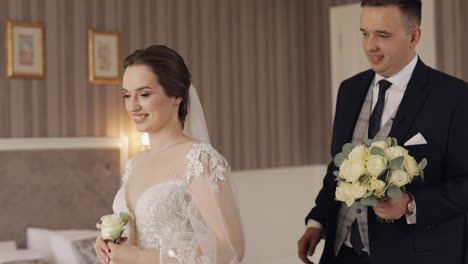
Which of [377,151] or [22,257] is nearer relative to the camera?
[377,151]

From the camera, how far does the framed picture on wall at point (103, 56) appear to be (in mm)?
5047

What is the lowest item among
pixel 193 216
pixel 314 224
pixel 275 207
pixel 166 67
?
pixel 275 207

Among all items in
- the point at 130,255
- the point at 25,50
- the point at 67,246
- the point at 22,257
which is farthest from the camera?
the point at 25,50

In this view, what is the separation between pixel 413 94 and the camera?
8.15ft

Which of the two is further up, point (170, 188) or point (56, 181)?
point (170, 188)

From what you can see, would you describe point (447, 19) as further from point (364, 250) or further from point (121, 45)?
point (364, 250)

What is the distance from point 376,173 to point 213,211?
1.76 ft

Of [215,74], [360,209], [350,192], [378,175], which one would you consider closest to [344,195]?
[350,192]

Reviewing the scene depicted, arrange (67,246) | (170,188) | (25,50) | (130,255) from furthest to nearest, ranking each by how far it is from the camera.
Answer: (25,50)
(67,246)
(170,188)
(130,255)

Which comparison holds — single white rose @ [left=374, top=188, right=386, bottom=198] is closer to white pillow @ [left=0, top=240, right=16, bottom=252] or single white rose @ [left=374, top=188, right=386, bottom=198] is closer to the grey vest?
the grey vest

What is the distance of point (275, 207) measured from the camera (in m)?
6.48

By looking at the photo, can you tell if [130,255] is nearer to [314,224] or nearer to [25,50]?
[314,224]

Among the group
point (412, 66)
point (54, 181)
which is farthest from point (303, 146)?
point (412, 66)

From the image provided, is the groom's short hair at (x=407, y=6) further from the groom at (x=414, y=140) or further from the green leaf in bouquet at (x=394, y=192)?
the green leaf in bouquet at (x=394, y=192)
